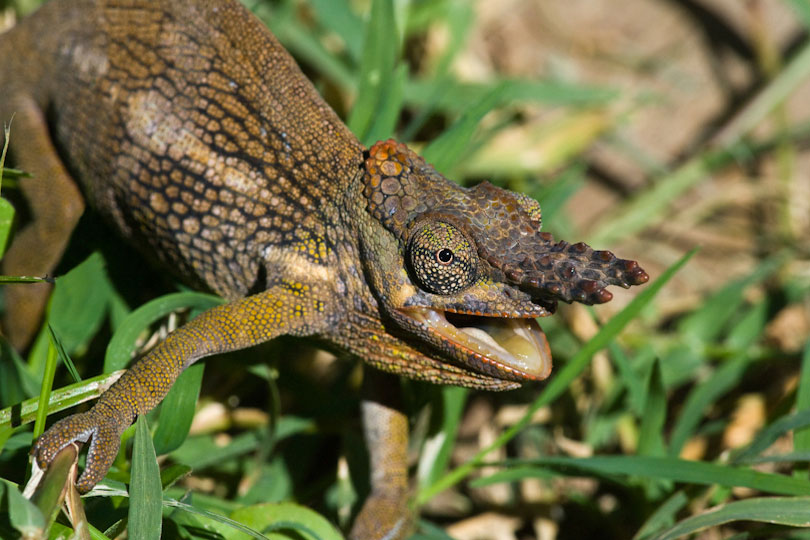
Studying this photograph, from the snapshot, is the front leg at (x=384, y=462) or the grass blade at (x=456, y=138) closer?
the front leg at (x=384, y=462)

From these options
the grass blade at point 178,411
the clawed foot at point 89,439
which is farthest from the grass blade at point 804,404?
the clawed foot at point 89,439

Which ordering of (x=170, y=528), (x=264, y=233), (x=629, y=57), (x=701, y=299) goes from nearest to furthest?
(x=170, y=528), (x=264, y=233), (x=701, y=299), (x=629, y=57)

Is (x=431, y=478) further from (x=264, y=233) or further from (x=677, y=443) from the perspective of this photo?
(x=264, y=233)

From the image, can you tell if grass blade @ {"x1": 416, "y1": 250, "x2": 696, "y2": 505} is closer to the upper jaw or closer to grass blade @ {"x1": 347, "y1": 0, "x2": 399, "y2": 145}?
the upper jaw

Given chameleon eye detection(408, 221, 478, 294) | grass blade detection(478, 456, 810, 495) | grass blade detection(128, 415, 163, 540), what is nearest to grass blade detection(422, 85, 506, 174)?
chameleon eye detection(408, 221, 478, 294)

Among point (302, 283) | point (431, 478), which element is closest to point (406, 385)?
point (431, 478)

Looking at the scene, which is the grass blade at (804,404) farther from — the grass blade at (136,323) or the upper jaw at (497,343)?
the grass blade at (136,323)
